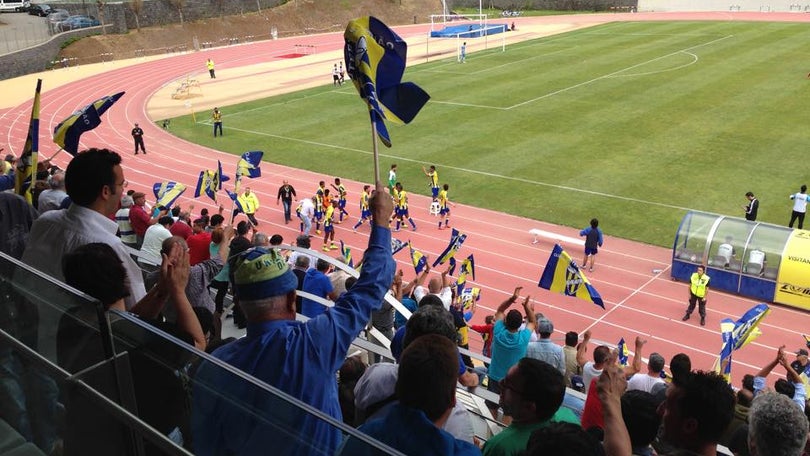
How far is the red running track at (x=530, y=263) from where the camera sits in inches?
597

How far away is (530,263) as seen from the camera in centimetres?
1869

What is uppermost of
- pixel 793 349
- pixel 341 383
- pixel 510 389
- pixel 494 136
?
pixel 510 389

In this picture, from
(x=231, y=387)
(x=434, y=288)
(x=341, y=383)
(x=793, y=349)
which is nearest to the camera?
(x=231, y=387)

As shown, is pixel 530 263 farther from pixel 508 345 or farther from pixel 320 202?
pixel 508 345

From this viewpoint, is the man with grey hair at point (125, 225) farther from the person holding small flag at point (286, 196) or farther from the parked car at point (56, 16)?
the parked car at point (56, 16)

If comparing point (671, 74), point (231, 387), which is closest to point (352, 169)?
point (671, 74)

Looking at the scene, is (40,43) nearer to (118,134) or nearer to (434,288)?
(118,134)

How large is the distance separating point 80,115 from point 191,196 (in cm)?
1532

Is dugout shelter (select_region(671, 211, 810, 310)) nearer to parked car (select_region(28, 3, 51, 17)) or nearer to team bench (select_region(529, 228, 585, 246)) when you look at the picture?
team bench (select_region(529, 228, 585, 246))

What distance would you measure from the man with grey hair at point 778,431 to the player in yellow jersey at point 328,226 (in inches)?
674

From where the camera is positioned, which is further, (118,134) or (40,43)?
(40,43)

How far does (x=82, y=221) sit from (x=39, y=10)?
69.7m

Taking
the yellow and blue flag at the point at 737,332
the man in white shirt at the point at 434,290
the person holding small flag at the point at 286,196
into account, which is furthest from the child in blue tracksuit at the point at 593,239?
the person holding small flag at the point at 286,196

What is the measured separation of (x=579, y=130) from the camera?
3008 cm
